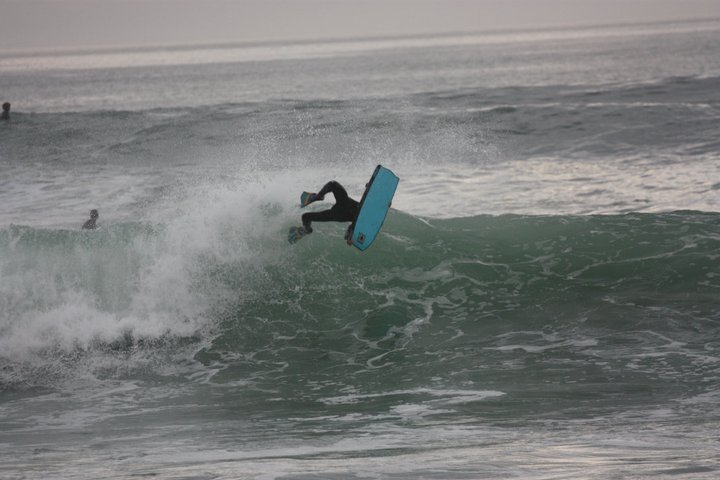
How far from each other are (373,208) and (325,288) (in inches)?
76.8

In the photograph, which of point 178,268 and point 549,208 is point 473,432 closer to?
point 178,268

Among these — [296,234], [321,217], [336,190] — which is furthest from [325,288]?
[336,190]

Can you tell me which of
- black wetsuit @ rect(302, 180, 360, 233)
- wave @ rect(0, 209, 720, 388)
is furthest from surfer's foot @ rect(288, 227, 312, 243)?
wave @ rect(0, 209, 720, 388)

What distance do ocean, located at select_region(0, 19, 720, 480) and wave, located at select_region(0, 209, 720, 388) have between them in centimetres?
4

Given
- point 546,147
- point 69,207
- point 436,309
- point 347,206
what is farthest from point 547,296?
point 546,147

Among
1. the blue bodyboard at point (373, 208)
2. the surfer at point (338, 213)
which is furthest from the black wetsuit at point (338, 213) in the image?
the blue bodyboard at point (373, 208)

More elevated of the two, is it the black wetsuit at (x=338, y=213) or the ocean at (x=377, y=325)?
the black wetsuit at (x=338, y=213)

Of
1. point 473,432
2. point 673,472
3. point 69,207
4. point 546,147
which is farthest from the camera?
point 546,147

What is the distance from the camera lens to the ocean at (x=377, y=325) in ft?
24.4

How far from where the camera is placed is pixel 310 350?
11.3 metres

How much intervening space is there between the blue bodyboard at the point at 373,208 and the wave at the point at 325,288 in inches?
47.5

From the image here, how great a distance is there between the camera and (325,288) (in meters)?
13.2

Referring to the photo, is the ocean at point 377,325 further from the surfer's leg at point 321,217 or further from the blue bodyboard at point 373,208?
the surfer's leg at point 321,217

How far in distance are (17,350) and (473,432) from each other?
251 inches
